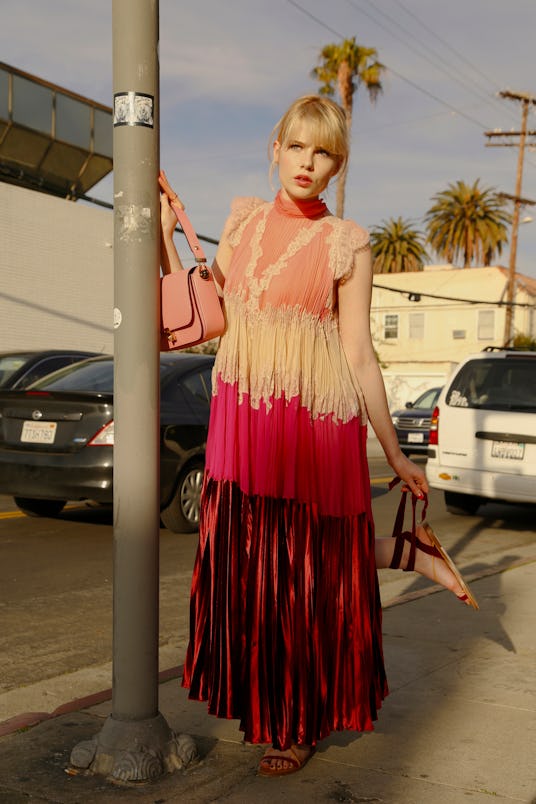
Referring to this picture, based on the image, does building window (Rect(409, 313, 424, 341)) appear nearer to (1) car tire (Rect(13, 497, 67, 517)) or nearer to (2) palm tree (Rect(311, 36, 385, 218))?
(2) palm tree (Rect(311, 36, 385, 218))

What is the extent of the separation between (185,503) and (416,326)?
4453cm

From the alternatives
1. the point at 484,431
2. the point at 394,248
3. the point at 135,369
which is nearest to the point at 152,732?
the point at 135,369

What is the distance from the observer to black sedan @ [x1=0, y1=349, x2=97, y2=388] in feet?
45.4

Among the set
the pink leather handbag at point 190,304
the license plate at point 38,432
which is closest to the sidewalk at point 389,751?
the pink leather handbag at point 190,304

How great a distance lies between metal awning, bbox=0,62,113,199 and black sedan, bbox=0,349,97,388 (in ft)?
37.4

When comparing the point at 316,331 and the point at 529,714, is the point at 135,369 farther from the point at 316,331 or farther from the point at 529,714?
the point at 529,714

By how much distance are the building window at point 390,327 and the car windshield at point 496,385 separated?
4251 centimetres

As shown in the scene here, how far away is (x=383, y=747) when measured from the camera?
369 centimetres

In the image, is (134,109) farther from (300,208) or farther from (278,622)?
(278,622)

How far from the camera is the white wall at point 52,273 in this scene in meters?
23.7

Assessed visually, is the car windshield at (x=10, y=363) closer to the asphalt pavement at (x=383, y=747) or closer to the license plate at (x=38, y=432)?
the license plate at (x=38, y=432)

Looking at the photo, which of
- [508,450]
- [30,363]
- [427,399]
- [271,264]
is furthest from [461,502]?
[427,399]

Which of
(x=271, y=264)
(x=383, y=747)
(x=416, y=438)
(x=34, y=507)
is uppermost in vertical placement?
(x=271, y=264)

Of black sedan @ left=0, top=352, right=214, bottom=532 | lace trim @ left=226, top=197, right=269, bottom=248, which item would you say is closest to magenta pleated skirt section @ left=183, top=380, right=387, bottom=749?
lace trim @ left=226, top=197, right=269, bottom=248
